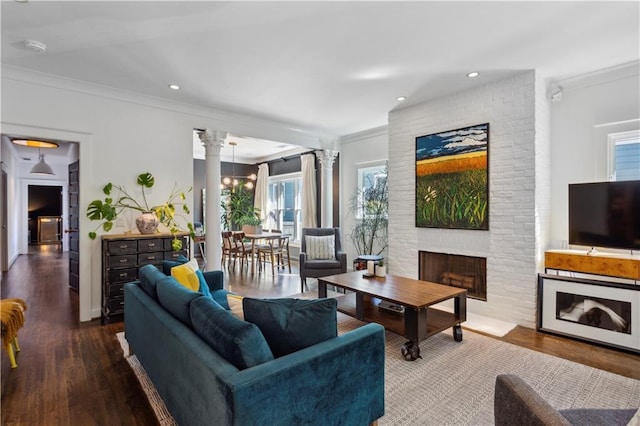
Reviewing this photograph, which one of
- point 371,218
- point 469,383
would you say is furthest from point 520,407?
point 371,218

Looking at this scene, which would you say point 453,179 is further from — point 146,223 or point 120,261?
point 120,261

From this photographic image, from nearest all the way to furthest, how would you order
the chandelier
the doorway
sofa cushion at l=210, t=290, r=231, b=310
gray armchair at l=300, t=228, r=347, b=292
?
sofa cushion at l=210, t=290, r=231, b=310, gray armchair at l=300, t=228, r=347, b=292, the chandelier, the doorway

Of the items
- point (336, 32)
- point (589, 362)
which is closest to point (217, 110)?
point (336, 32)

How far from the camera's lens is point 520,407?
1108 mm

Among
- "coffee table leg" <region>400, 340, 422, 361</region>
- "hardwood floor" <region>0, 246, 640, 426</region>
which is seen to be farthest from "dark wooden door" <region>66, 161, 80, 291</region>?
"coffee table leg" <region>400, 340, 422, 361</region>

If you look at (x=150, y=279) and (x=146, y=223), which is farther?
(x=146, y=223)

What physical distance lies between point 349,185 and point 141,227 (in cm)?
391

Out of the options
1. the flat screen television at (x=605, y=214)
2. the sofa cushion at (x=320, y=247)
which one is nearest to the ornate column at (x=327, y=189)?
the sofa cushion at (x=320, y=247)

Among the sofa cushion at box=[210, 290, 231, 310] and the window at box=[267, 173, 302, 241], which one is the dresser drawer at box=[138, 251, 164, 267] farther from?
the window at box=[267, 173, 302, 241]

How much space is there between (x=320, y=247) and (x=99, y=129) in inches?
138

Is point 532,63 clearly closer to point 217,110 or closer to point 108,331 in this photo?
point 217,110

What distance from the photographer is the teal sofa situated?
132cm

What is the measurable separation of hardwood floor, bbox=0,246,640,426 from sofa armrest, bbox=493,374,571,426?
6.41 ft

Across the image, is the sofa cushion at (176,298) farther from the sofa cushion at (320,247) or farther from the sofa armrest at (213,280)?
the sofa cushion at (320,247)
